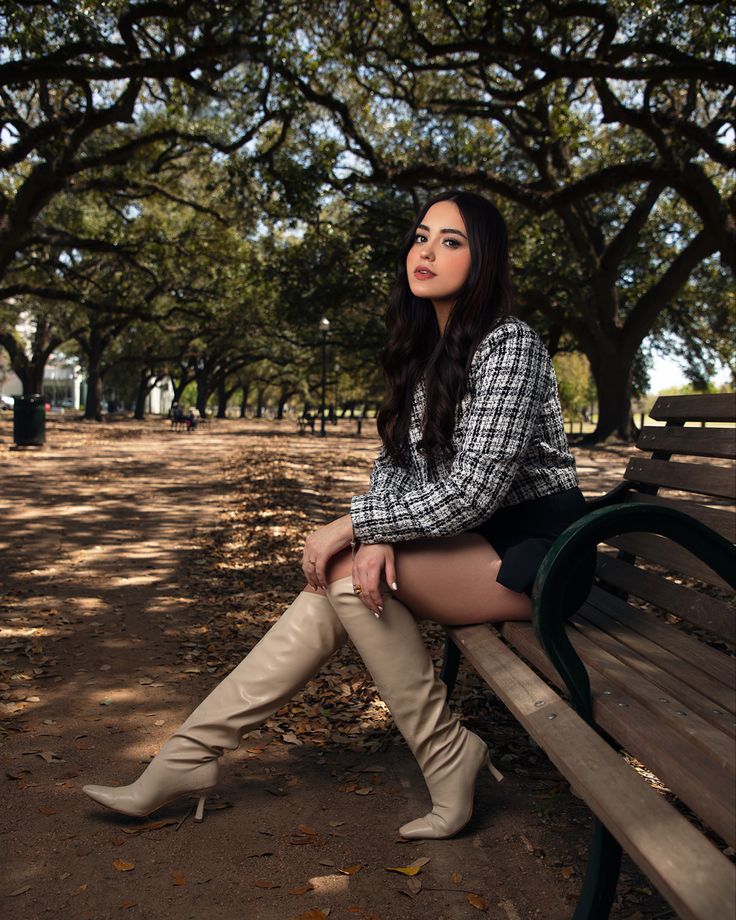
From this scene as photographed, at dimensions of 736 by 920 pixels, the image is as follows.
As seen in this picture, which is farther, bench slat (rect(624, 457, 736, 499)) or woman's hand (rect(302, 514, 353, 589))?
bench slat (rect(624, 457, 736, 499))

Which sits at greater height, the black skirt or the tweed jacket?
the tweed jacket

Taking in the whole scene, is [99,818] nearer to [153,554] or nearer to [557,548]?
[557,548]

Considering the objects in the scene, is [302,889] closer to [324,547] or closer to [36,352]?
[324,547]

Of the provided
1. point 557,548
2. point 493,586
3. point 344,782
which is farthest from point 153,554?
point 557,548

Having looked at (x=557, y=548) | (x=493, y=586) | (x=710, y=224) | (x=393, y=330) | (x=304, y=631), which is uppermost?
(x=710, y=224)

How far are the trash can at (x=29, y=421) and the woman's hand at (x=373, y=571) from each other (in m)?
18.3

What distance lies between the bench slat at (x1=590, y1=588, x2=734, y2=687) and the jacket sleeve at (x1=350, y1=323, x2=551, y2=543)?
0.60 meters

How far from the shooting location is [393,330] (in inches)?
113

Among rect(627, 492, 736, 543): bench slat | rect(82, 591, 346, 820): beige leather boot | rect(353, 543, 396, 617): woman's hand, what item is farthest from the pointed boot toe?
rect(627, 492, 736, 543): bench slat

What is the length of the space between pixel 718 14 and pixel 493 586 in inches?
380

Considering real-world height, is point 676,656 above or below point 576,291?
below

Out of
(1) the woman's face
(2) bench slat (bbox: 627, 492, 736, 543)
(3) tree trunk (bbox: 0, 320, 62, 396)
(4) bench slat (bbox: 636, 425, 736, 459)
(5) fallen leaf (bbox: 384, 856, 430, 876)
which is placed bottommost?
(5) fallen leaf (bbox: 384, 856, 430, 876)

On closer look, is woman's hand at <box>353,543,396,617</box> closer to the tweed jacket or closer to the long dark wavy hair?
the tweed jacket

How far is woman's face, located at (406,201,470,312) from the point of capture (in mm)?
2668
